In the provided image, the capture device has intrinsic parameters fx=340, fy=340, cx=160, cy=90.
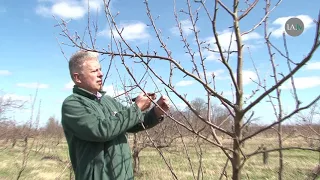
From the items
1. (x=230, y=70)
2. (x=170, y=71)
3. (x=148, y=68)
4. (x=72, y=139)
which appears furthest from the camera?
(x=72, y=139)

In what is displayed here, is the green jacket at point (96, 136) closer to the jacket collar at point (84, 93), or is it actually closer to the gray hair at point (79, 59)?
the jacket collar at point (84, 93)

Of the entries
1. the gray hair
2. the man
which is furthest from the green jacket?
the gray hair

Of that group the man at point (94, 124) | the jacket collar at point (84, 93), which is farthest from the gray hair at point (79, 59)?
the jacket collar at point (84, 93)

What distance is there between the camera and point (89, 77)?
82.7 inches

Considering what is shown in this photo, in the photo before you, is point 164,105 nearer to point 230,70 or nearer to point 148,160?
point 230,70

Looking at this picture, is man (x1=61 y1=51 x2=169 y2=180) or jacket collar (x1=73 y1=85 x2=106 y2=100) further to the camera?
jacket collar (x1=73 y1=85 x2=106 y2=100)

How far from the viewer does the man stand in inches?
73.9

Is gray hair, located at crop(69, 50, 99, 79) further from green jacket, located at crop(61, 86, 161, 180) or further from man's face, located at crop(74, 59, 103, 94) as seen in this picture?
green jacket, located at crop(61, 86, 161, 180)

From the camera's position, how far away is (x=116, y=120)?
75.2 inches

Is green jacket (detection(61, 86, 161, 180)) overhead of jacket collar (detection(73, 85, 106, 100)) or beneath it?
beneath

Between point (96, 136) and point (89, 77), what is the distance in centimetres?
43

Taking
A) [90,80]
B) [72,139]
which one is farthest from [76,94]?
[72,139]

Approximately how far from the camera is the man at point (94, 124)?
73.9 inches

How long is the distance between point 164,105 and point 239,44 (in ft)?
1.98
